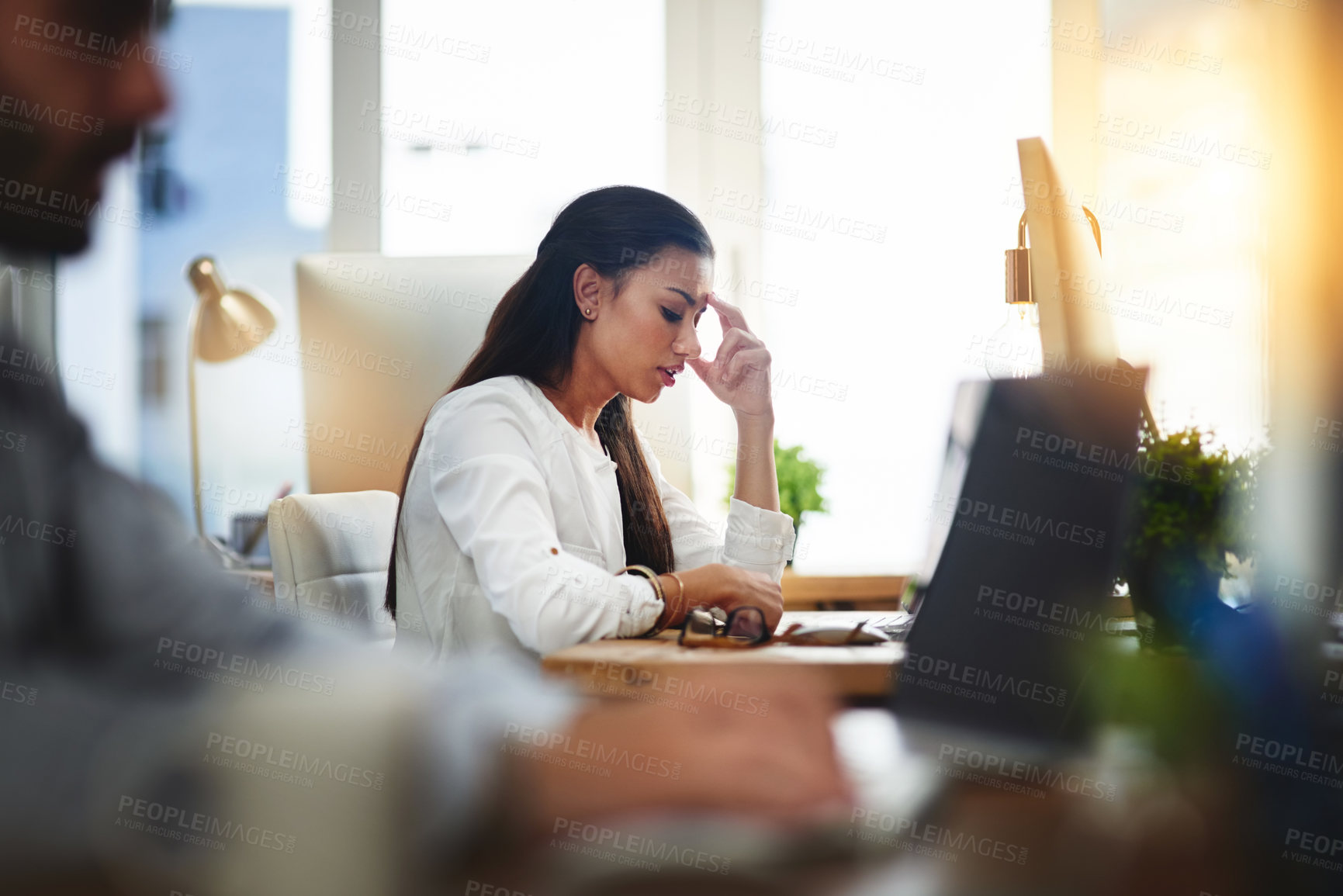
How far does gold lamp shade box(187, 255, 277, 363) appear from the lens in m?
2.20

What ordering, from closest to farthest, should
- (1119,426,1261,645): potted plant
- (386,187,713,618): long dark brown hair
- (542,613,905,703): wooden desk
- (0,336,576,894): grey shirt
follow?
(0,336,576,894): grey shirt < (542,613,905,703): wooden desk < (1119,426,1261,645): potted plant < (386,187,713,618): long dark brown hair

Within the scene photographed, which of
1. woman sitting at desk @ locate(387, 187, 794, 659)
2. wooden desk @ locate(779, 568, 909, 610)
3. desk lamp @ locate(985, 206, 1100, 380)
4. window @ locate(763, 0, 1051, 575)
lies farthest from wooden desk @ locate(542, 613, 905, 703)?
window @ locate(763, 0, 1051, 575)

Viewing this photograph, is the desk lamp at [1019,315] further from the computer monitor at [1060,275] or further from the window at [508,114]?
the window at [508,114]

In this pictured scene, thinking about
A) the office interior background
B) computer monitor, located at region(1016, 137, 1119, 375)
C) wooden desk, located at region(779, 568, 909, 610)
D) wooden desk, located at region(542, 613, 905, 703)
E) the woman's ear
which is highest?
the office interior background

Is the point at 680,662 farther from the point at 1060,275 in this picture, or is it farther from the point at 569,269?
the point at 569,269

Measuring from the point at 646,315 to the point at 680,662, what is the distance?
971 mm

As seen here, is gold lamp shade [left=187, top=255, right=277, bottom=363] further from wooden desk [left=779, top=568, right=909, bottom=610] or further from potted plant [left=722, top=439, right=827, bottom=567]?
wooden desk [left=779, top=568, right=909, bottom=610]

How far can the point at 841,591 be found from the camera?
2.45 m

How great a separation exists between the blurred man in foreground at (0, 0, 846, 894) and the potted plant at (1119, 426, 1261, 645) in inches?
13.6

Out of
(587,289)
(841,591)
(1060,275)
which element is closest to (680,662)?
(1060,275)

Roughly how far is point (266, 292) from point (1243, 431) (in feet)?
9.66

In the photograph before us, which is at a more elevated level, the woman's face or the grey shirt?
the woman's face

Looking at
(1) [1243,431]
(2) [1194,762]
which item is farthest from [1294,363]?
(1) [1243,431]

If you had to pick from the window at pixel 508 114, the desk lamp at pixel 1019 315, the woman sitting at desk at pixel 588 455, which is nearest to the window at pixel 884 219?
the window at pixel 508 114
